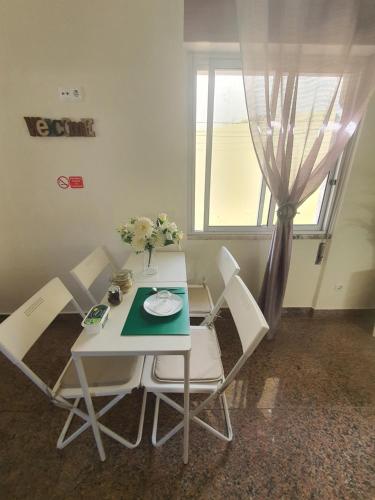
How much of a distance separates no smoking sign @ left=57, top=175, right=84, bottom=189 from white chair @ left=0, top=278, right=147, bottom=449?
812mm

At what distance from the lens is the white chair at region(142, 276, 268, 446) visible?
925 mm

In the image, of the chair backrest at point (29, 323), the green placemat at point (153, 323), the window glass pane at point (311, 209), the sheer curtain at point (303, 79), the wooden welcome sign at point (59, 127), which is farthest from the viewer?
the window glass pane at point (311, 209)

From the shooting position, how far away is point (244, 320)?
1.00 meters

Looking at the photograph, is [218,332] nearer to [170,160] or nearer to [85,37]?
[170,160]

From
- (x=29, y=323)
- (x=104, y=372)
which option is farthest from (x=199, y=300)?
(x=29, y=323)

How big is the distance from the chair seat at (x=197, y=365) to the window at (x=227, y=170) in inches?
36.9

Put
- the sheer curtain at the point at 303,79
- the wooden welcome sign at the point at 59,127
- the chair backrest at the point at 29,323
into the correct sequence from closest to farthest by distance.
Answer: the chair backrest at the point at 29,323
the sheer curtain at the point at 303,79
the wooden welcome sign at the point at 59,127

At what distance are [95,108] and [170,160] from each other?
590mm

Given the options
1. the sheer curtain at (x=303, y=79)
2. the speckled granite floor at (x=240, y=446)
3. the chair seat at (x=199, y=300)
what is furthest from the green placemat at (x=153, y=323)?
the sheer curtain at (x=303, y=79)

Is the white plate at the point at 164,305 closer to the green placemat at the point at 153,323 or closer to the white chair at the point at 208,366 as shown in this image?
the green placemat at the point at 153,323

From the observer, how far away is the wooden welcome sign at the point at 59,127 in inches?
57.2

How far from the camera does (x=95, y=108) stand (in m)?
1.46

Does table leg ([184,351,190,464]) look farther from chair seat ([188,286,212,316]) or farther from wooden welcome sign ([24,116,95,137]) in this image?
wooden welcome sign ([24,116,95,137])

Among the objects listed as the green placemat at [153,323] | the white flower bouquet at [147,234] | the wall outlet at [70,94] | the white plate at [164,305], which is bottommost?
the green placemat at [153,323]
